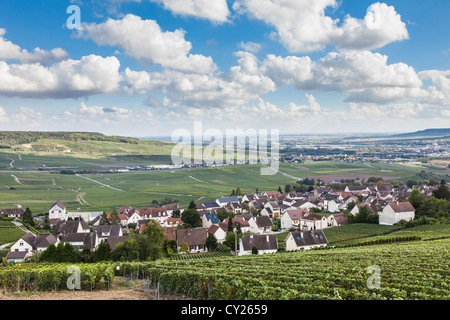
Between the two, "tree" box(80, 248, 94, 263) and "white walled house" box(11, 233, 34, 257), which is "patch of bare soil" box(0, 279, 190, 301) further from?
"white walled house" box(11, 233, 34, 257)

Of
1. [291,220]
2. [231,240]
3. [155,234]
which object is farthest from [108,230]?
[291,220]

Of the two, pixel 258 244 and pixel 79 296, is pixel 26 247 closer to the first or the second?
pixel 258 244

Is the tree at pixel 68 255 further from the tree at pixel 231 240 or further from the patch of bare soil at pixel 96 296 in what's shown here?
the tree at pixel 231 240

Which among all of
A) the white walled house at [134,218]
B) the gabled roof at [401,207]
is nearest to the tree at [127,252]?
the white walled house at [134,218]

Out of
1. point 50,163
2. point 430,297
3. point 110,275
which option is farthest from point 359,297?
point 50,163

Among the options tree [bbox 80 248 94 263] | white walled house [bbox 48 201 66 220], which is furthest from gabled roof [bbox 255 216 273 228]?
white walled house [bbox 48 201 66 220]
